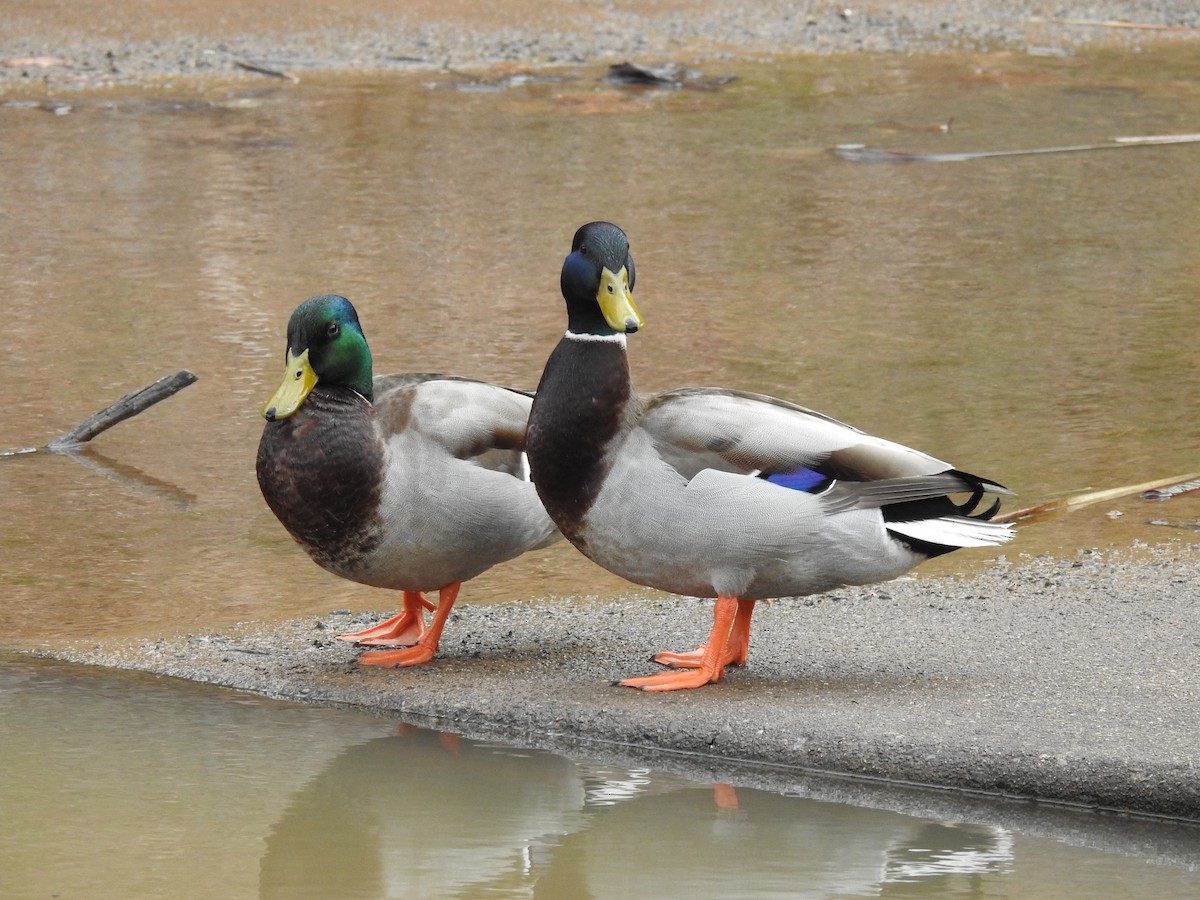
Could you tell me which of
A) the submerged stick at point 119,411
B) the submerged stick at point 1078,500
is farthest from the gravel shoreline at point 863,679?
the submerged stick at point 119,411

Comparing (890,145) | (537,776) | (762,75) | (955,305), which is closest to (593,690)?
(537,776)

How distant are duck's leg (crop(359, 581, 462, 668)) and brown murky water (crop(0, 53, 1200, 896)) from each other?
1.05ft

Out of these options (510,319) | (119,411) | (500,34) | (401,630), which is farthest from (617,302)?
(500,34)

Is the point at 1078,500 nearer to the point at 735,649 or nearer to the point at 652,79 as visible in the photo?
the point at 735,649

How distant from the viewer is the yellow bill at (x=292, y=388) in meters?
4.50

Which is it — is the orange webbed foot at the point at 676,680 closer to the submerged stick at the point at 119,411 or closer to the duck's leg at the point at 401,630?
the duck's leg at the point at 401,630

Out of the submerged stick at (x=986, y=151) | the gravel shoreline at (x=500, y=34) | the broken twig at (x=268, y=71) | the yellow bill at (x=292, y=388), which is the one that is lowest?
the yellow bill at (x=292, y=388)

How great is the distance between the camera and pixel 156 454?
6629mm

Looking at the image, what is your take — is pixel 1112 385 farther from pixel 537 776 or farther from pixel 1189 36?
pixel 1189 36

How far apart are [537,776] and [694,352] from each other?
3.96 m

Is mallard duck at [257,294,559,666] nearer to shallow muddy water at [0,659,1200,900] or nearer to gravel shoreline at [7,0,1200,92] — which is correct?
shallow muddy water at [0,659,1200,900]

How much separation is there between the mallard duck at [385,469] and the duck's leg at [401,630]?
0.16 m

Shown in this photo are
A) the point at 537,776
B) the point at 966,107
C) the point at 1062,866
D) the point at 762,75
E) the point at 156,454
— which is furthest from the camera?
the point at 762,75

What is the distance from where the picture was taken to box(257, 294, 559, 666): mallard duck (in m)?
4.49
